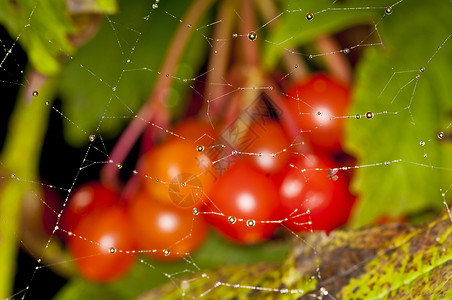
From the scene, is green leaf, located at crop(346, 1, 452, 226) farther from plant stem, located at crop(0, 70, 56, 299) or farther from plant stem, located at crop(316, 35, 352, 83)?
plant stem, located at crop(0, 70, 56, 299)

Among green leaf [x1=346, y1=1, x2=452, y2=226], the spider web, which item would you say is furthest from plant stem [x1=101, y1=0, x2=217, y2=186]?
green leaf [x1=346, y1=1, x2=452, y2=226]

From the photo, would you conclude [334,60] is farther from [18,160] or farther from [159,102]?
[18,160]

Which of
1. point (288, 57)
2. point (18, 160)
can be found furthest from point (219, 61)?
point (18, 160)

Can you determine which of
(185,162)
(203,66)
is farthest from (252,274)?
(203,66)

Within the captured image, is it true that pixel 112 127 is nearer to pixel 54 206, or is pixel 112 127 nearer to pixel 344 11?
pixel 54 206

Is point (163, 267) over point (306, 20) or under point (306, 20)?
under

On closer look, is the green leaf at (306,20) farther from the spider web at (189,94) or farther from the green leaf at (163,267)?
the green leaf at (163,267)

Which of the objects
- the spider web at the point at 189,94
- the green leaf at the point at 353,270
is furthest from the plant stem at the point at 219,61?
the green leaf at the point at 353,270
